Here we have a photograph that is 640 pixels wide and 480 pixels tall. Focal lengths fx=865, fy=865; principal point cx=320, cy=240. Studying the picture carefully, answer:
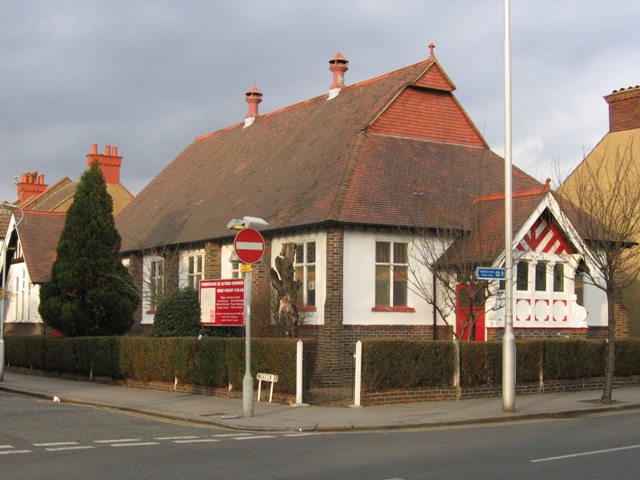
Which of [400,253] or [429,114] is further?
[429,114]

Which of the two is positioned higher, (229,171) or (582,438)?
(229,171)

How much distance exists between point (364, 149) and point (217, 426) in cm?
1334

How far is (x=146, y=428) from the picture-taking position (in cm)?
1573

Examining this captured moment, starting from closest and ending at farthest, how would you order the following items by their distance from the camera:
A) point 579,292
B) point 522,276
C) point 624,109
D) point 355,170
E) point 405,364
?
point 405,364 → point 522,276 → point 355,170 → point 579,292 → point 624,109

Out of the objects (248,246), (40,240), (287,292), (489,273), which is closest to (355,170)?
(287,292)

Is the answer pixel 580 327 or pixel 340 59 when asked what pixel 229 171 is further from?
pixel 580 327

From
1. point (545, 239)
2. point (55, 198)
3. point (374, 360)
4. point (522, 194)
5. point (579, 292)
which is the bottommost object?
point (374, 360)

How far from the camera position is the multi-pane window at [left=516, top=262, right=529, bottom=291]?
25.0 meters

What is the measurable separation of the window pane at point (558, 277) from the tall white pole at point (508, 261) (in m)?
8.47

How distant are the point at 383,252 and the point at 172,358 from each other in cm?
683

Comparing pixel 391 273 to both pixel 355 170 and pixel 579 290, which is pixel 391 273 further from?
pixel 579 290

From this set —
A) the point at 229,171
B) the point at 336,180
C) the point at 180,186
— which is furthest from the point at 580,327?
the point at 180,186

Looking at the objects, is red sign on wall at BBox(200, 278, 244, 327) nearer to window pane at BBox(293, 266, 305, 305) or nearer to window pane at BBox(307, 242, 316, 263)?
window pane at BBox(293, 266, 305, 305)

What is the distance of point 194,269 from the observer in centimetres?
3272
